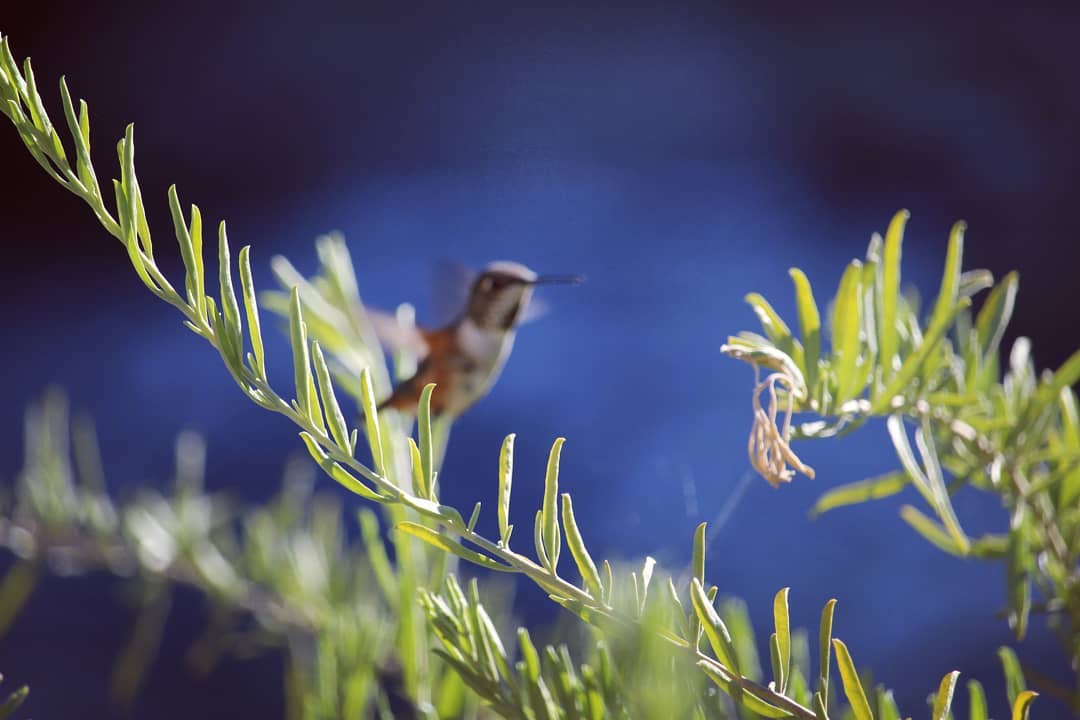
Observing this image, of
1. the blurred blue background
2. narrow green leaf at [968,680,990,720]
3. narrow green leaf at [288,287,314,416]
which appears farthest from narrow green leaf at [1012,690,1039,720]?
the blurred blue background

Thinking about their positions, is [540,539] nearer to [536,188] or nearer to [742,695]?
[742,695]

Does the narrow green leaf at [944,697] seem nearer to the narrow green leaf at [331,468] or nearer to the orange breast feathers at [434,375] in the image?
the narrow green leaf at [331,468]

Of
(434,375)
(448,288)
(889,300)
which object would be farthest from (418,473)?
(448,288)

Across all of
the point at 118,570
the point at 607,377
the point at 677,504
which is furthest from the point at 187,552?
the point at 607,377

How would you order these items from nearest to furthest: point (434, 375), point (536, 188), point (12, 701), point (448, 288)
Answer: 1. point (12, 701)
2. point (434, 375)
3. point (448, 288)
4. point (536, 188)

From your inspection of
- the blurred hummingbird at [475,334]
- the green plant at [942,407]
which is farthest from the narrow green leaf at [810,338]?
the blurred hummingbird at [475,334]

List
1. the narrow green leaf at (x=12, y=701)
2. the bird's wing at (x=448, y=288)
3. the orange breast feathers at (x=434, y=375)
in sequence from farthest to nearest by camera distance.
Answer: the bird's wing at (x=448, y=288) → the orange breast feathers at (x=434, y=375) → the narrow green leaf at (x=12, y=701)

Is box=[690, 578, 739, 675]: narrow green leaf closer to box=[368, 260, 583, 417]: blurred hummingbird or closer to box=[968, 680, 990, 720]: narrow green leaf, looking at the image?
box=[968, 680, 990, 720]: narrow green leaf

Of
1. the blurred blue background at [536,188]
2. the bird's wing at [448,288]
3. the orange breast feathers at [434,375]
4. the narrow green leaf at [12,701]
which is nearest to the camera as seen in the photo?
the narrow green leaf at [12,701]
